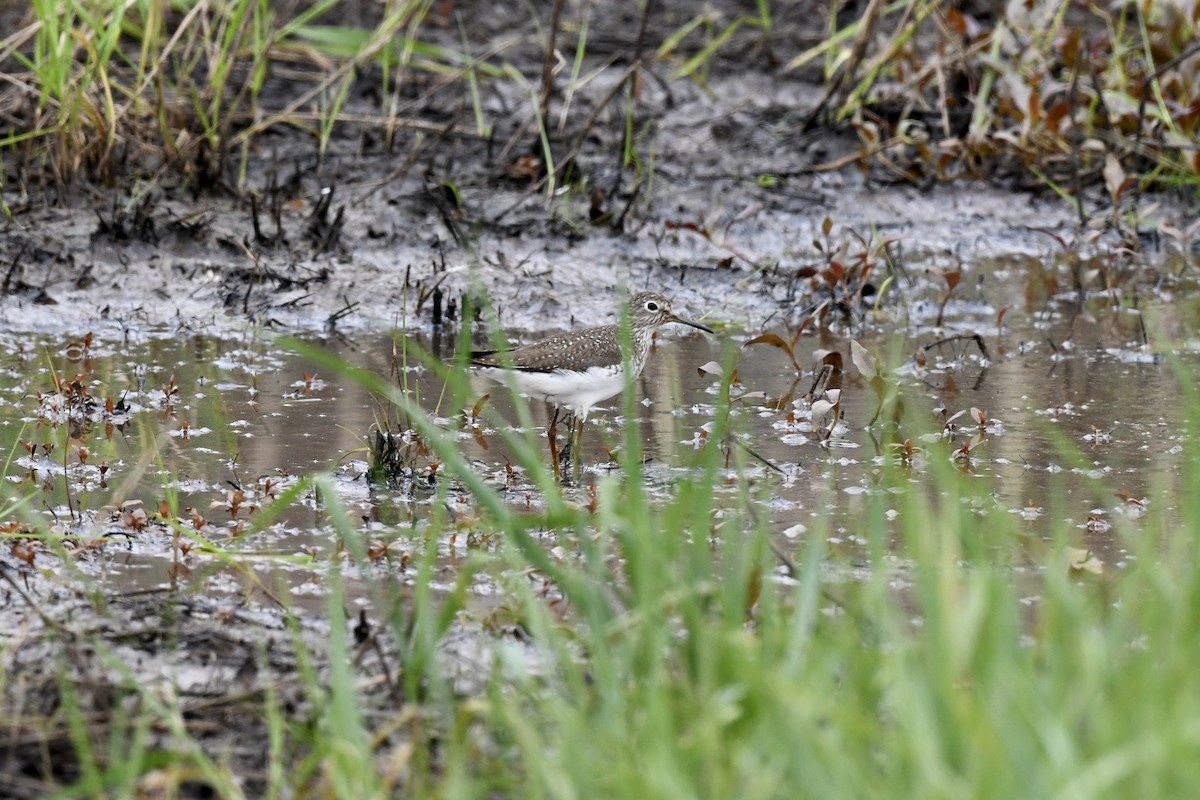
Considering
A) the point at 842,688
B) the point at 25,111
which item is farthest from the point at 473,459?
the point at 25,111

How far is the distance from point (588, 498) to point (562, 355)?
2.59 feet

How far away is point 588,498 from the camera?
5.91 metres

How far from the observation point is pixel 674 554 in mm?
3641

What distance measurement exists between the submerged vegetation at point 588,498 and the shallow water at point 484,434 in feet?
0.11

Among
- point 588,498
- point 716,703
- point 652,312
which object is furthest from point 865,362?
point 716,703

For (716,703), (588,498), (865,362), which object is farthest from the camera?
(865,362)

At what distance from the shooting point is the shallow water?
5184 mm

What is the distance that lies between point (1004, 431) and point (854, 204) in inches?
148

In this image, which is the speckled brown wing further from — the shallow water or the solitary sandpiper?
the shallow water

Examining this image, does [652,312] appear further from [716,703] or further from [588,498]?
[716,703]

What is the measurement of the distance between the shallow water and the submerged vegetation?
1.3 inches

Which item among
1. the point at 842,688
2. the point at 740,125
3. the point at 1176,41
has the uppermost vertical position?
the point at 1176,41

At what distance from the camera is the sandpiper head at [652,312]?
722 cm

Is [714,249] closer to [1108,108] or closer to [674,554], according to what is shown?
[1108,108]
